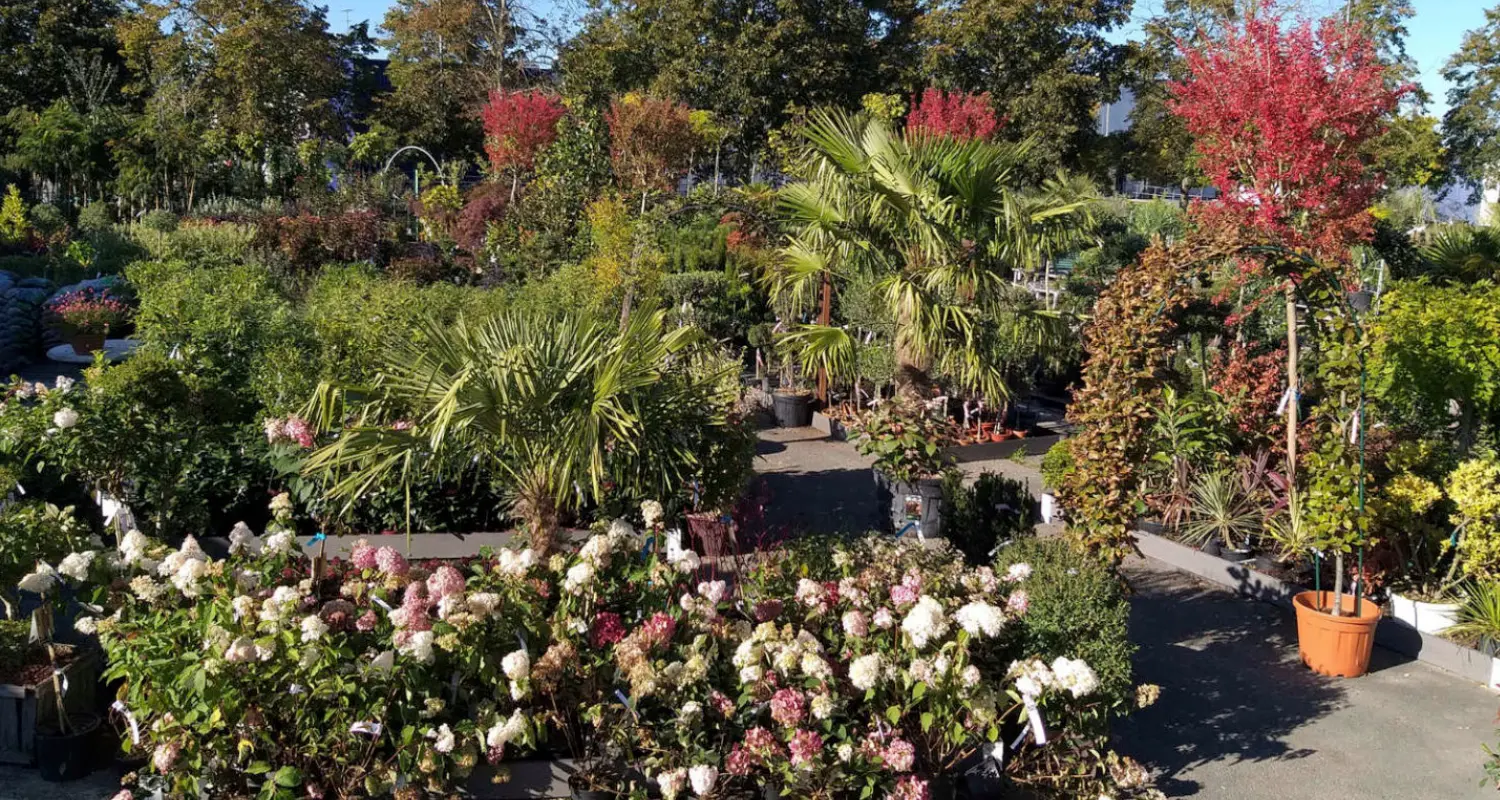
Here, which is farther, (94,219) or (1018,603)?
(94,219)

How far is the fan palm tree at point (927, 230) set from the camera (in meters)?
7.48

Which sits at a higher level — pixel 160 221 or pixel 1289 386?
pixel 160 221

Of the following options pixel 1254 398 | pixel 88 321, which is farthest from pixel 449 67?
pixel 1254 398

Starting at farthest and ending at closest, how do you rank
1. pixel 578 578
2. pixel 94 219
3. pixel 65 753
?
pixel 94 219 → pixel 65 753 → pixel 578 578

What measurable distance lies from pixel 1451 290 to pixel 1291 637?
2.88 metres

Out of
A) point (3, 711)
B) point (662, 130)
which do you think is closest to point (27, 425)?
point (3, 711)

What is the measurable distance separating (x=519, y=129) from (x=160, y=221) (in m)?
6.49

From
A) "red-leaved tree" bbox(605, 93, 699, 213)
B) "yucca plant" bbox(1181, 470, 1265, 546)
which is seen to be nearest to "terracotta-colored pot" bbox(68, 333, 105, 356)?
"red-leaved tree" bbox(605, 93, 699, 213)

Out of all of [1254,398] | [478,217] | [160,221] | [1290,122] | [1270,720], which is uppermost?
[1290,122]

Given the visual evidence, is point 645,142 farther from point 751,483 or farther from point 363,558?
point 363,558

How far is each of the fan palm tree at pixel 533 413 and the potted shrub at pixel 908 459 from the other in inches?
60.5

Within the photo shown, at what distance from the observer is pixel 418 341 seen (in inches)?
271

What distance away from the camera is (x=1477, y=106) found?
84.5 ft

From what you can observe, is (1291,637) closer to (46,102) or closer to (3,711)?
(3,711)
